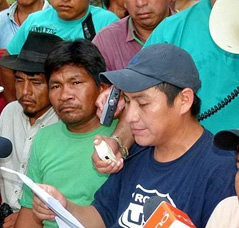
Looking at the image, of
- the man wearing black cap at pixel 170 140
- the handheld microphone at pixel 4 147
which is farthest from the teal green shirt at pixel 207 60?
the handheld microphone at pixel 4 147

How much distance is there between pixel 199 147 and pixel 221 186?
0.21 metres

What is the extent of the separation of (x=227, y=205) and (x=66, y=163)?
1.28 metres

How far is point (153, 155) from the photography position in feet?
9.48

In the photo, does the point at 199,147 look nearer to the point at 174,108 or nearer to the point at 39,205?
the point at 174,108

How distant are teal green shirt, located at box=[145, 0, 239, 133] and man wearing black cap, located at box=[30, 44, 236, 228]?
0.42 meters

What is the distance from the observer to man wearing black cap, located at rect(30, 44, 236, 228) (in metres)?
2.62

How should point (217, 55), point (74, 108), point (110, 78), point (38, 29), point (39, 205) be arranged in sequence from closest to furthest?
point (110, 78) < point (39, 205) < point (217, 55) < point (74, 108) < point (38, 29)

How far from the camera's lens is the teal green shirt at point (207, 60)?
10.5 feet

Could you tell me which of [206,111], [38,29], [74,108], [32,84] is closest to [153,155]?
[206,111]

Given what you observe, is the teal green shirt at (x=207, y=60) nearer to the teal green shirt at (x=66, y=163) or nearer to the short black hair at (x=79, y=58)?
the short black hair at (x=79, y=58)

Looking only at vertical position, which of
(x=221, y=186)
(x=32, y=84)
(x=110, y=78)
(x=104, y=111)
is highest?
(x=110, y=78)

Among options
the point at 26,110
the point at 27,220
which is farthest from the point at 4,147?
the point at 26,110

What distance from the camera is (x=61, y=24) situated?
15.3ft

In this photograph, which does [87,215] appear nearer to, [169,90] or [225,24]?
[169,90]
